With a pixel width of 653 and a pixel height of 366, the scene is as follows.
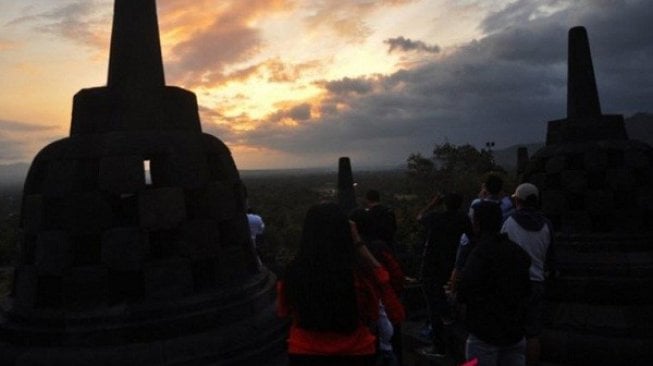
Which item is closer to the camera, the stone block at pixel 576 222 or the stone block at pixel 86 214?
the stone block at pixel 86 214

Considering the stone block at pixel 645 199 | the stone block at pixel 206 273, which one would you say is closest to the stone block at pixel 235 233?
the stone block at pixel 206 273

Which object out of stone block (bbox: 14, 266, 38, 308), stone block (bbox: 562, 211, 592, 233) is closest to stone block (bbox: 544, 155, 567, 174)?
stone block (bbox: 562, 211, 592, 233)

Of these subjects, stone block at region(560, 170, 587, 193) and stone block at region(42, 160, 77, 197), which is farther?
stone block at region(560, 170, 587, 193)

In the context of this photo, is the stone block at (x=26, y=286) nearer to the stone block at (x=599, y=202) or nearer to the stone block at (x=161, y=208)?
the stone block at (x=161, y=208)

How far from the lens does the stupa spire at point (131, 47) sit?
18.2ft

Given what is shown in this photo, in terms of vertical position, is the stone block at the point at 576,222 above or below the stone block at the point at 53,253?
below

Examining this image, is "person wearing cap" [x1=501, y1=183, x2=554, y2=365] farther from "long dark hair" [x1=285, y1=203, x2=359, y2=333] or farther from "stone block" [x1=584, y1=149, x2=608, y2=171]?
"stone block" [x1=584, y1=149, x2=608, y2=171]

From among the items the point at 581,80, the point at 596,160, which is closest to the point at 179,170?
the point at 596,160

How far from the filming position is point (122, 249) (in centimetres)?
482

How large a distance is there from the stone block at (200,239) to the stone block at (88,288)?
85 centimetres

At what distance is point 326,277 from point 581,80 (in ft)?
25.2

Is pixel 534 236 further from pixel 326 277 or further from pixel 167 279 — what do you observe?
pixel 167 279

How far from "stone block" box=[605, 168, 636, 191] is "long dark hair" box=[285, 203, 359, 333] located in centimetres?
657

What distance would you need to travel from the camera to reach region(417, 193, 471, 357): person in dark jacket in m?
5.46
